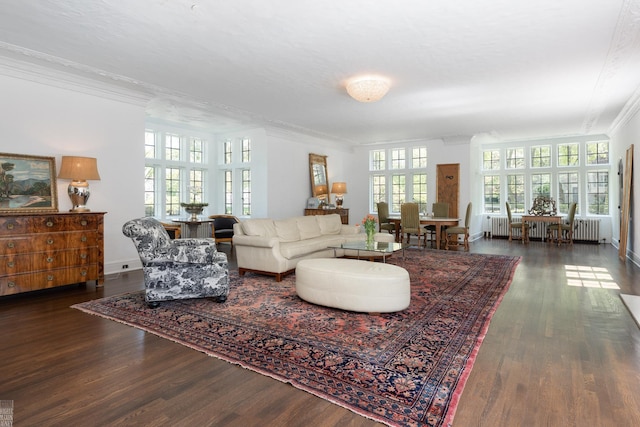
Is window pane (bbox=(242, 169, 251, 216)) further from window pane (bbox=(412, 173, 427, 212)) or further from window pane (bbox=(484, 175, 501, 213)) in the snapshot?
window pane (bbox=(484, 175, 501, 213))

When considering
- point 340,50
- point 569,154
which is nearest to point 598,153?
point 569,154

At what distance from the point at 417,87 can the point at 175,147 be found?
5.77m

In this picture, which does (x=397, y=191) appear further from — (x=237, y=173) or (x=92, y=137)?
(x=92, y=137)

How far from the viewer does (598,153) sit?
9.69 meters

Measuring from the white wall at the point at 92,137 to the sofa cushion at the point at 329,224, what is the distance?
3.06 m

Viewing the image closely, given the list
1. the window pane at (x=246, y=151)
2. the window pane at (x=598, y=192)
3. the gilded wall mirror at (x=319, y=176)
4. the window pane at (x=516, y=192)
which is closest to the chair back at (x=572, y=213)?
the window pane at (x=598, y=192)

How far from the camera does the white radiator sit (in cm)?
951

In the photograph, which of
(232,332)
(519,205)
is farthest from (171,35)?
(519,205)

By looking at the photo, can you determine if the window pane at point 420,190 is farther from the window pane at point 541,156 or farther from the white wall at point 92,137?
the white wall at point 92,137

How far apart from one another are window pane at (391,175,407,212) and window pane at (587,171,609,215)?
4.76 metres

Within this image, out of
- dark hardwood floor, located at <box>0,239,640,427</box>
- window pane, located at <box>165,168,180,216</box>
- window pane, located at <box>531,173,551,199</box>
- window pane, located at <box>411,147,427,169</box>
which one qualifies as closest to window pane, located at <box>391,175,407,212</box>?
window pane, located at <box>411,147,427,169</box>

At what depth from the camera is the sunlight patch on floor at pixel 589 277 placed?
15.7ft

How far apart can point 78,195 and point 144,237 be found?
1742mm

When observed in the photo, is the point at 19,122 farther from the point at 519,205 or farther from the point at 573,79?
the point at 519,205
